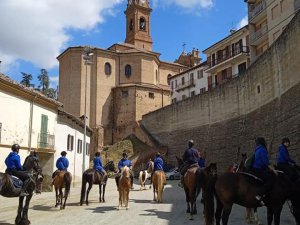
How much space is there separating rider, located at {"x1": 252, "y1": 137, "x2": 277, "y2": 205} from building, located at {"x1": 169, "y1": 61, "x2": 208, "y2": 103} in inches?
1880

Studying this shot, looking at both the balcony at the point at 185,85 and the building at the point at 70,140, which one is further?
the balcony at the point at 185,85

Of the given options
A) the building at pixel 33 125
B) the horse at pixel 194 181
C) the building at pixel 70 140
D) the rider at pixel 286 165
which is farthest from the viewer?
the building at pixel 70 140

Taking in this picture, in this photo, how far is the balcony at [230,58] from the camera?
152 feet

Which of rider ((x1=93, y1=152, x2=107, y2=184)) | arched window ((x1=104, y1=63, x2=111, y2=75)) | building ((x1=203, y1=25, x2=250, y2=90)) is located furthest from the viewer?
A: arched window ((x1=104, y1=63, x2=111, y2=75))

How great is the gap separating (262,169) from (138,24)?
67629 mm

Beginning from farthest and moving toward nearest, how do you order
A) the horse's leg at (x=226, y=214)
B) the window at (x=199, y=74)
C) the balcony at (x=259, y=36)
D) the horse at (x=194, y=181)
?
the window at (x=199, y=74) → the balcony at (x=259, y=36) → the horse at (x=194, y=181) → the horse's leg at (x=226, y=214)

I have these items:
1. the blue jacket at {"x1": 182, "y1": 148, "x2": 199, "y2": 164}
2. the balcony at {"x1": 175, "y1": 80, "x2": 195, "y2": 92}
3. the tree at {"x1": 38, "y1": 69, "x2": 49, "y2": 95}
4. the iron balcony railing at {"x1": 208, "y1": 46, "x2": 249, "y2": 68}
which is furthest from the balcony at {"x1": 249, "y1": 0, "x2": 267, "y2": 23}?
the tree at {"x1": 38, "y1": 69, "x2": 49, "y2": 95}

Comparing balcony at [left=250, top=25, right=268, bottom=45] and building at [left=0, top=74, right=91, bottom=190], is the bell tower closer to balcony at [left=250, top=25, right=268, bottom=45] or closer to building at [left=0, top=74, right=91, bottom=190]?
balcony at [left=250, top=25, right=268, bottom=45]

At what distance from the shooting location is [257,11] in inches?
1593

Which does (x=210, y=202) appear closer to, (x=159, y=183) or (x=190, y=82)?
(x=159, y=183)

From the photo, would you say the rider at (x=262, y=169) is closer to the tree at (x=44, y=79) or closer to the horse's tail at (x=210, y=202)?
the horse's tail at (x=210, y=202)

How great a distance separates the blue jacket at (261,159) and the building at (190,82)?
4774cm

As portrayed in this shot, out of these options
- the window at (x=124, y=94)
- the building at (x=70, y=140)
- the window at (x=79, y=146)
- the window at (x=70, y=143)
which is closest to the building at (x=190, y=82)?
the window at (x=124, y=94)

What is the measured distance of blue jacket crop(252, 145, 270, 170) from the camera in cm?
927
